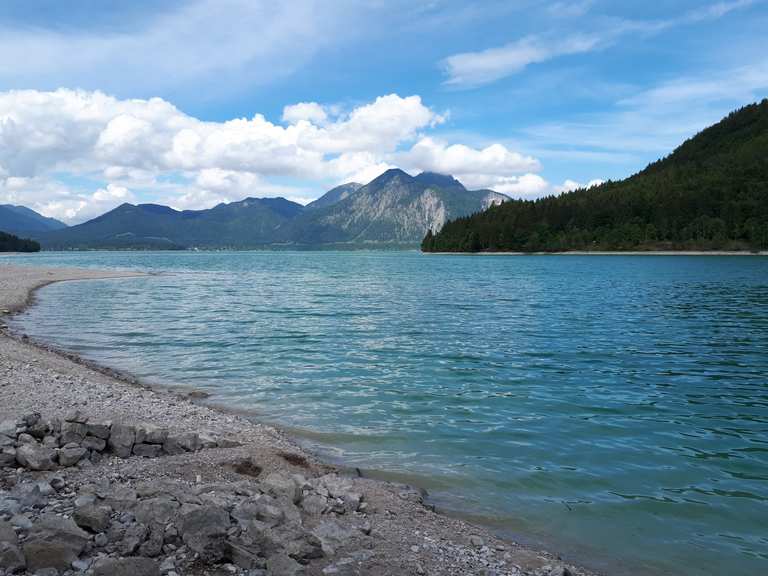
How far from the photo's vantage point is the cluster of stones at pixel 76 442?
9.87 meters

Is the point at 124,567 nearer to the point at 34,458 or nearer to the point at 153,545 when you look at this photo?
the point at 153,545

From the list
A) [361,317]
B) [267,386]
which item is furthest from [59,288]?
[267,386]

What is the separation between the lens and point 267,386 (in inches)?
812

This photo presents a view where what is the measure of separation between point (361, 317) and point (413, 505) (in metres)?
30.1

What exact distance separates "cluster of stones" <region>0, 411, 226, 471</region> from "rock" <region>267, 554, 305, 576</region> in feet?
18.3

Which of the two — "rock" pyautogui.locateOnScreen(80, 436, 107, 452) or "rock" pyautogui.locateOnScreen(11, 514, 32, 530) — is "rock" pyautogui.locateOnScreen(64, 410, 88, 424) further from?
"rock" pyautogui.locateOnScreen(11, 514, 32, 530)

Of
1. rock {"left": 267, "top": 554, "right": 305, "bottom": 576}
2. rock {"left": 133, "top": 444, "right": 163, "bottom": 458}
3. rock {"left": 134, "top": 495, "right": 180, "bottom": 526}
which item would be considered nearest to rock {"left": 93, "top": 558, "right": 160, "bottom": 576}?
rock {"left": 134, "top": 495, "right": 180, "bottom": 526}

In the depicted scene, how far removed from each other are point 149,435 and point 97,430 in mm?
961

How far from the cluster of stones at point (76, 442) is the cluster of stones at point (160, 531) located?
114cm

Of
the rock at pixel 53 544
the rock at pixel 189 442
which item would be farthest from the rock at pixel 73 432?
the rock at pixel 53 544

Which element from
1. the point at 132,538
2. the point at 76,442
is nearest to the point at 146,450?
the point at 76,442

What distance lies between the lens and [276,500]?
8.45m

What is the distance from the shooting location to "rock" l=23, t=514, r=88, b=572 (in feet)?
20.0

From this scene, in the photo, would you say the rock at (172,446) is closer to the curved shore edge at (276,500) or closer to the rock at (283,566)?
the curved shore edge at (276,500)
